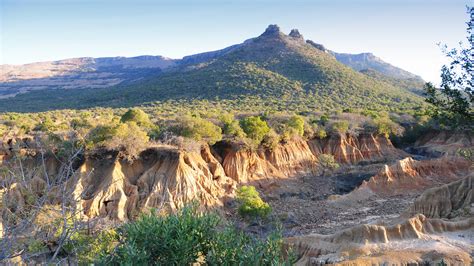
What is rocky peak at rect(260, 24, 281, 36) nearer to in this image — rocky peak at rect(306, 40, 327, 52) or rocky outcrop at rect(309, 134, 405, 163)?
rocky peak at rect(306, 40, 327, 52)

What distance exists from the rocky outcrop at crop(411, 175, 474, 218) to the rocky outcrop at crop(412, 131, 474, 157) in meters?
23.2

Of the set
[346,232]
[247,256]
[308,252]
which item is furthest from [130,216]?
[247,256]

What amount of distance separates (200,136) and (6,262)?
83.4 ft

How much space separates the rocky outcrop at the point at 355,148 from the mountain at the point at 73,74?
66.1m

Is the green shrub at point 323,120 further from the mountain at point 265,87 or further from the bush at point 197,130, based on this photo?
the bush at point 197,130

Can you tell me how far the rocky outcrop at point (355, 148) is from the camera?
44.2m

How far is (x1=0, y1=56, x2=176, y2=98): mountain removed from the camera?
96.1 m

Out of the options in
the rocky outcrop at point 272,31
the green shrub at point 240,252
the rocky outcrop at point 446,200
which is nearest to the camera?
the green shrub at point 240,252

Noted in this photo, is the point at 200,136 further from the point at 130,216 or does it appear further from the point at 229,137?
the point at 130,216

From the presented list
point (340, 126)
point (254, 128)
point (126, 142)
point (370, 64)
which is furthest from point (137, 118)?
point (370, 64)

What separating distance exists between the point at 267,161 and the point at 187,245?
1107 inches

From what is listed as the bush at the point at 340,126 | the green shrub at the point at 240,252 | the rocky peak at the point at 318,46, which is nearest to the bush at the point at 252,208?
the green shrub at the point at 240,252

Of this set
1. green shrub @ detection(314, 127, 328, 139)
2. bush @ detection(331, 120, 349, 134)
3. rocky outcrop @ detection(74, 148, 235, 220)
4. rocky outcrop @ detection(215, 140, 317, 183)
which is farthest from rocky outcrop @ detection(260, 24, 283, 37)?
rocky outcrop @ detection(74, 148, 235, 220)

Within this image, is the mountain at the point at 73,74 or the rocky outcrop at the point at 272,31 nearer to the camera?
the rocky outcrop at the point at 272,31
